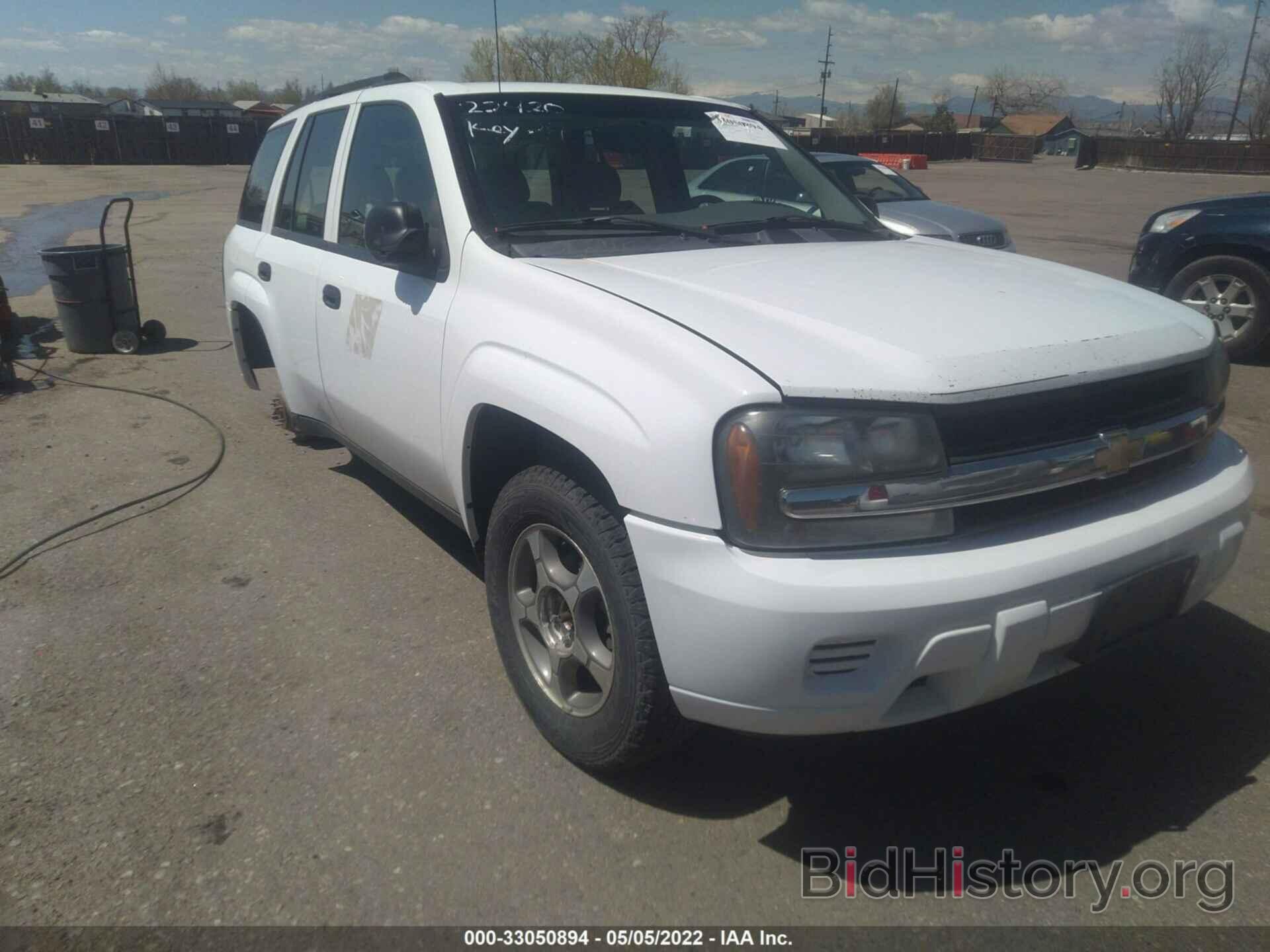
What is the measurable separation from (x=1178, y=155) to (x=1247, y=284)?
42789mm

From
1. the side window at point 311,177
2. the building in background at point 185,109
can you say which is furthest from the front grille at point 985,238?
the building in background at point 185,109

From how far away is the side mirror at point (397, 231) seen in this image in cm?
285

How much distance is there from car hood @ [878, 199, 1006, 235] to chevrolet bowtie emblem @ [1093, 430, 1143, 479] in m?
7.23

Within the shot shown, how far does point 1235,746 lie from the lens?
269cm

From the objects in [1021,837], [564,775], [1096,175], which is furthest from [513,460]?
[1096,175]

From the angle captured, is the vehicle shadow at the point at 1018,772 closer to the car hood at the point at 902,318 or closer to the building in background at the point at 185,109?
the car hood at the point at 902,318

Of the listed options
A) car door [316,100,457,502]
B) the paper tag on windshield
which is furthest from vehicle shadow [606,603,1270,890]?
the paper tag on windshield

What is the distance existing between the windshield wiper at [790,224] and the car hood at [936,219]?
19.2ft

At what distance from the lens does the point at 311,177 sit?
407cm

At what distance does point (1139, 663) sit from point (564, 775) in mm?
1965

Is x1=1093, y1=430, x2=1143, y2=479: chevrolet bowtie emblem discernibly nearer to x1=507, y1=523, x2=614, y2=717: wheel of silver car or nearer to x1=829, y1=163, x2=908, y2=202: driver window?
x1=507, y1=523, x2=614, y2=717: wheel of silver car

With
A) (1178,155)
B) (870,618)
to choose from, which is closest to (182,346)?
(870,618)

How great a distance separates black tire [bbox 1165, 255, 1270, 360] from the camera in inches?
266

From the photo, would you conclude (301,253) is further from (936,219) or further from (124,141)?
(124,141)
